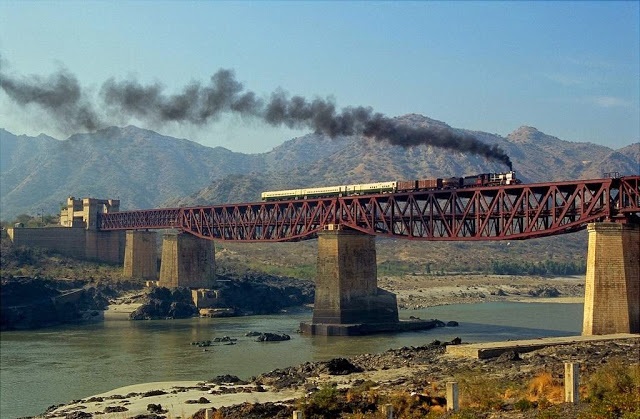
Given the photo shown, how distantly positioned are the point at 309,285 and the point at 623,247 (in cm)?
8666

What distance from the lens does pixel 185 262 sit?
129750 mm

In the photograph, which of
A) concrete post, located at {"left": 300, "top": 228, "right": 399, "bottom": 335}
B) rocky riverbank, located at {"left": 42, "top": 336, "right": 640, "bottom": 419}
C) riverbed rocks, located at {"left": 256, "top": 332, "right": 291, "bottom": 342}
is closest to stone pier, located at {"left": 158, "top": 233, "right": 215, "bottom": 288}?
concrete post, located at {"left": 300, "top": 228, "right": 399, "bottom": 335}

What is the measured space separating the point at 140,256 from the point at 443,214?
67.7 meters

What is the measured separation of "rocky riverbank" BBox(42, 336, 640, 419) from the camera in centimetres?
3541

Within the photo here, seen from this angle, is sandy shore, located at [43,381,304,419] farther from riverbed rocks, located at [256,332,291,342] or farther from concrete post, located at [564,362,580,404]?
riverbed rocks, located at [256,332,291,342]

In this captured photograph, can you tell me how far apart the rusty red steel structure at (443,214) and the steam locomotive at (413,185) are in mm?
995

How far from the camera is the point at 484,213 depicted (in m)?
80.4

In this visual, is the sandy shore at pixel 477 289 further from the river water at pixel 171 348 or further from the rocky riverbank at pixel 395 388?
the rocky riverbank at pixel 395 388

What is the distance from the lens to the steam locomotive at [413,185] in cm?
8356

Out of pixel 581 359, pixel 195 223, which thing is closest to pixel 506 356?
pixel 581 359

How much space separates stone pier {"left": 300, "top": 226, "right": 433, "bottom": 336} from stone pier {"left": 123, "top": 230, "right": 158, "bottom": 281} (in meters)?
51.6

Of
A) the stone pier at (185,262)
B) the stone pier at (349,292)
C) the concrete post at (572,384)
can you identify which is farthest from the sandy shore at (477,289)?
the concrete post at (572,384)

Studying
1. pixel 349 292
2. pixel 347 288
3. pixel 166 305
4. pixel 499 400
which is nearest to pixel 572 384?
pixel 499 400

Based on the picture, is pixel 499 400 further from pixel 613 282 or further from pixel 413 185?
pixel 413 185
